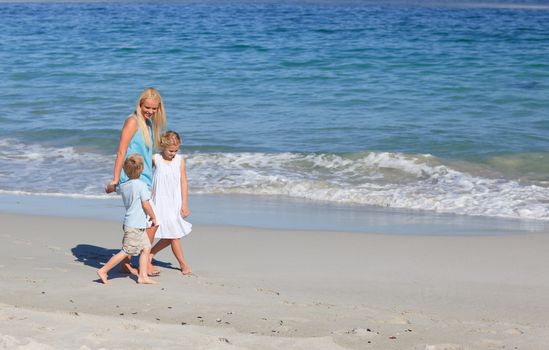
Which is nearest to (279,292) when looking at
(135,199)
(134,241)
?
(134,241)

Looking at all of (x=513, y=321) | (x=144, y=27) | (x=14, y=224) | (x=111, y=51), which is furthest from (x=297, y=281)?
(x=144, y=27)

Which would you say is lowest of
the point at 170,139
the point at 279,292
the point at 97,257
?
the point at 97,257

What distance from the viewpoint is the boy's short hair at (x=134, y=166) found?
20.7 feet

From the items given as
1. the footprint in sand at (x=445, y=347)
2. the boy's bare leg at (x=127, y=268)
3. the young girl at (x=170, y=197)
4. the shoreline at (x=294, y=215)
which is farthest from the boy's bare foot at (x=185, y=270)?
the footprint in sand at (x=445, y=347)

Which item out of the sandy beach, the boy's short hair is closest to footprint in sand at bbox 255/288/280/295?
the sandy beach

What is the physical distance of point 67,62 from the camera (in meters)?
23.5

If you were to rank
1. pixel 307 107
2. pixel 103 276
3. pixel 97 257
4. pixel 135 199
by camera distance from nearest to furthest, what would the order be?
pixel 103 276 < pixel 135 199 < pixel 97 257 < pixel 307 107

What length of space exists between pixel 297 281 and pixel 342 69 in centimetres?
1507

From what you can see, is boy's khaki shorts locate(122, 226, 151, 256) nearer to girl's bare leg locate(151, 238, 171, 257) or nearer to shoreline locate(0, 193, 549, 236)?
girl's bare leg locate(151, 238, 171, 257)

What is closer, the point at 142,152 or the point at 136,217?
the point at 136,217

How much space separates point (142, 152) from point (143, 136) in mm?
113

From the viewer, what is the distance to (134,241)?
6.43 m

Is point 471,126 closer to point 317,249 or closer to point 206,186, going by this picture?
point 206,186

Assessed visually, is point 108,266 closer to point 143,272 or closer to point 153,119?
point 143,272
